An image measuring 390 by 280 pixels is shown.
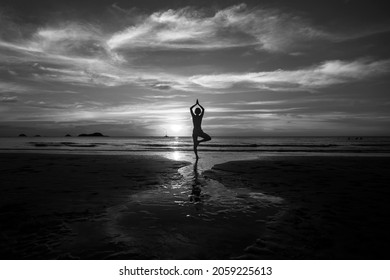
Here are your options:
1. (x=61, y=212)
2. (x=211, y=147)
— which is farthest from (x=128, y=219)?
(x=211, y=147)

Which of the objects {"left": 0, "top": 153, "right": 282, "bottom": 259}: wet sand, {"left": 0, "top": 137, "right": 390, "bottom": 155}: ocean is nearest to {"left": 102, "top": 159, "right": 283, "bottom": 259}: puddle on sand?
{"left": 0, "top": 153, "right": 282, "bottom": 259}: wet sand

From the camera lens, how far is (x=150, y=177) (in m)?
9.91

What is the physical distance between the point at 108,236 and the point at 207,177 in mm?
6187

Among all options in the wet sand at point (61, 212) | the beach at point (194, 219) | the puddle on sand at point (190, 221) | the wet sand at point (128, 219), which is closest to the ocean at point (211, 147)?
the wet sand at point (61, 212)

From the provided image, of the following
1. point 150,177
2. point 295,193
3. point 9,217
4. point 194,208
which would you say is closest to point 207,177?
point 150,177

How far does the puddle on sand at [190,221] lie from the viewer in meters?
3.54

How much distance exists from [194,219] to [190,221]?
0.46 ft

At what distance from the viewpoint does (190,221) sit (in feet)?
15.5

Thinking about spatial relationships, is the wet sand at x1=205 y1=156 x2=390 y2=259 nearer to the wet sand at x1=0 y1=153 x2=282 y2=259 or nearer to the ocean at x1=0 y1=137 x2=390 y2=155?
the wet sand at x1=0 y1=153 x2=282 y2=259

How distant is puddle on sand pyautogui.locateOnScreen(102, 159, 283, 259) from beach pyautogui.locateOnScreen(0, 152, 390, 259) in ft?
0.05

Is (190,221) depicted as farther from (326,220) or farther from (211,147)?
(211,147)

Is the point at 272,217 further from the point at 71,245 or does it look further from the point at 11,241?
the point at 11,241
